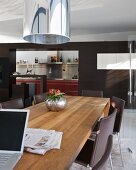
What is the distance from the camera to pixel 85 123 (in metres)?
2.15

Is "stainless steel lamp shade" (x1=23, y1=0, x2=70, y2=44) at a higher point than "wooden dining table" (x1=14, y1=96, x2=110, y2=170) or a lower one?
higher

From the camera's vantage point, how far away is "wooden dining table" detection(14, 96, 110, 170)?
1.20 m

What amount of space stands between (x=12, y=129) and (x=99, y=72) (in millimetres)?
6418

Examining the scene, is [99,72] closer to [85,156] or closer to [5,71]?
[5,71]

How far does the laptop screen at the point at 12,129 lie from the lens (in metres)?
1.32

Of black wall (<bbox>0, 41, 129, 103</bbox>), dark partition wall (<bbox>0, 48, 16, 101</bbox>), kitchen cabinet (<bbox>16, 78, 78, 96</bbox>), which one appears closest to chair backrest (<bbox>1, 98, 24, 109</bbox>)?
black wall (<bbox>0, 41, 129, 103</bbox>)

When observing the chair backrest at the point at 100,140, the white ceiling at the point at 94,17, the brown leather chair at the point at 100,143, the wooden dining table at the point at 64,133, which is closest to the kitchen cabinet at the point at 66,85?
the white ceiling at the point at 94,17

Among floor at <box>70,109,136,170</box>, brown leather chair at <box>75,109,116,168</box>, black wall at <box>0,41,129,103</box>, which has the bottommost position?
floor at <box>70,109,136,170</box>

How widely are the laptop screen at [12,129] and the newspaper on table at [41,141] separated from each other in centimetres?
11

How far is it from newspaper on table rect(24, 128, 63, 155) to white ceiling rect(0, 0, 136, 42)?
10.5 ft

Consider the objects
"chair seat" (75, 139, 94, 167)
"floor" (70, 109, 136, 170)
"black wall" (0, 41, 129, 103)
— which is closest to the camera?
"chair seat" (75, 139, 94, 167)

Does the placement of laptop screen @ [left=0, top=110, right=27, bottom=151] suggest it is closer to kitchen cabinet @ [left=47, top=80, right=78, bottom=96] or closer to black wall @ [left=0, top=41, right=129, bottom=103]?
black wall @ [left=0, top=41, right=129, bottom=103]

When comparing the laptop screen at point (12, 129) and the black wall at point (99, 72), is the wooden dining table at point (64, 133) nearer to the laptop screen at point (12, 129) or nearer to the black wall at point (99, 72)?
the laptop screen at point (12, 129)

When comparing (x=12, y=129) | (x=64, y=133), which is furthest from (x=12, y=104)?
(x=12, y=129)
